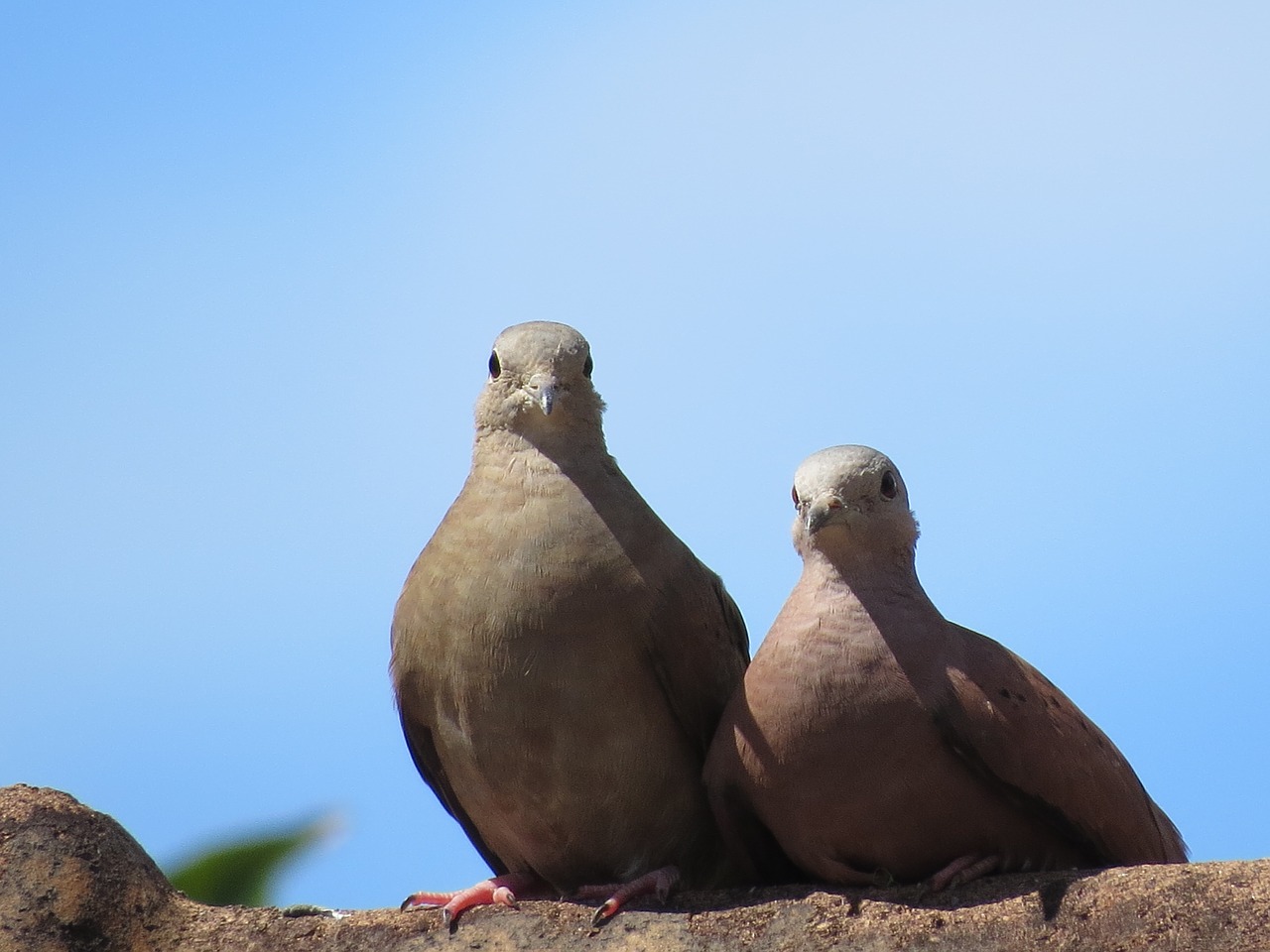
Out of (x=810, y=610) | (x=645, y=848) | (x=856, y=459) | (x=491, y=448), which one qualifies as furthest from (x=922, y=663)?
(x=491, y=448)

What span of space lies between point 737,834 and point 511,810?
0.87 meters

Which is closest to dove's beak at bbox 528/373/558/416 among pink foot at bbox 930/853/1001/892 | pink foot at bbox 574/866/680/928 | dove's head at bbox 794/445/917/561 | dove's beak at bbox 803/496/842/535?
dove's head at bbox 794/445/917/561

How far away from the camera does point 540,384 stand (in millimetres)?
6352

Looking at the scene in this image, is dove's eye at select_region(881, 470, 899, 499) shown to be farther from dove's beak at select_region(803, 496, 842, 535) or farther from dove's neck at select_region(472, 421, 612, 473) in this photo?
dove's neck at select_region(472, 421, 612, 473)

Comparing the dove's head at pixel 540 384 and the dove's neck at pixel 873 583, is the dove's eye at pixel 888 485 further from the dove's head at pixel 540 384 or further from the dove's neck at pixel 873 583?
the dove's head at pixel 540 384

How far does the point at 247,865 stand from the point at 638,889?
→ 157 inches

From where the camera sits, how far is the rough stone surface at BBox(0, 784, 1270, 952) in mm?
5160

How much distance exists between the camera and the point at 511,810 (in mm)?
6180

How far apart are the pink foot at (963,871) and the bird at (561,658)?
102cm

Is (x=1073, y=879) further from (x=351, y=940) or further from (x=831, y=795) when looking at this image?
(x=351, y=940)

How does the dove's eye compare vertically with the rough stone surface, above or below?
above

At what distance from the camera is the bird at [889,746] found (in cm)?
559

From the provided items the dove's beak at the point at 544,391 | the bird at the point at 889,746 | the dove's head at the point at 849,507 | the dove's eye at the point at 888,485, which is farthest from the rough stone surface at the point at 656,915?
the dove's beak at the point at 544,391

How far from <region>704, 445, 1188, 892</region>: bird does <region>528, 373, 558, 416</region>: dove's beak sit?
1.02 meters
